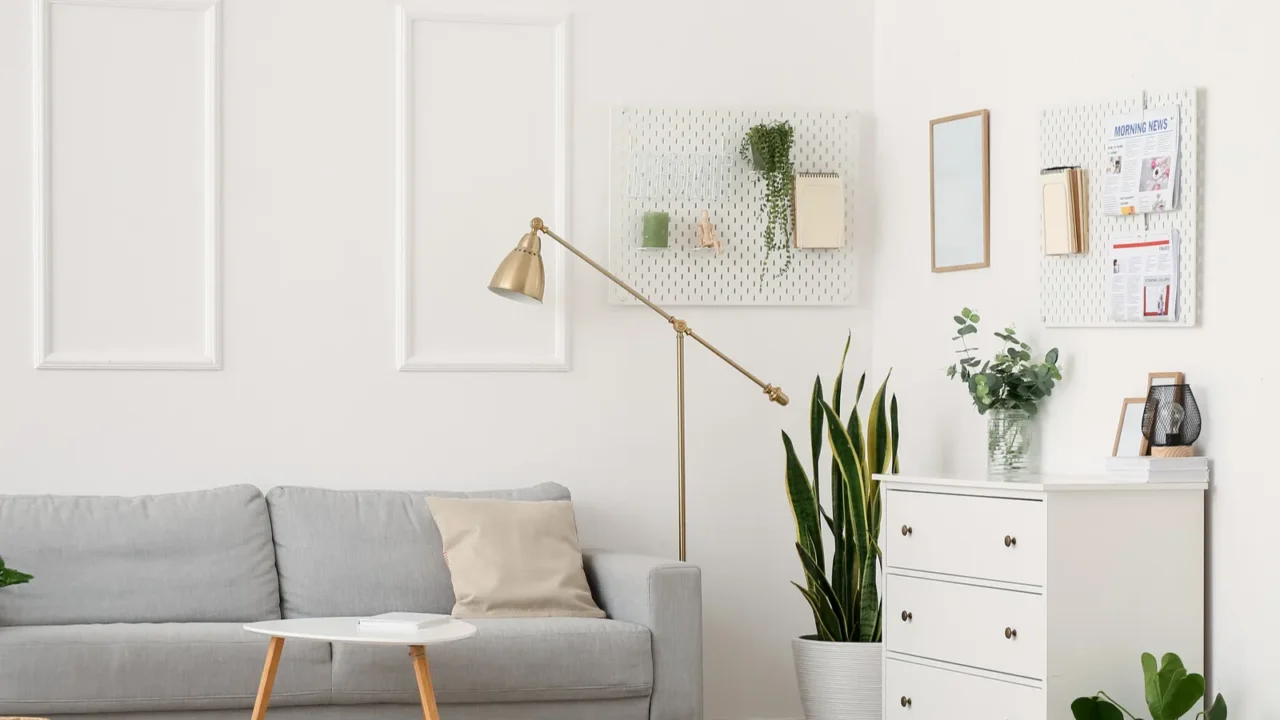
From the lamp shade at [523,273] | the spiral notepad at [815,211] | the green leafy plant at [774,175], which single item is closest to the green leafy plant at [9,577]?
the lamp shade at [523,273]

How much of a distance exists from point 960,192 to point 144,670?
256 centimetres

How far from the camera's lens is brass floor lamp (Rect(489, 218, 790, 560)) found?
4.04 metres

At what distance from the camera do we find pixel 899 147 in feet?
14.8

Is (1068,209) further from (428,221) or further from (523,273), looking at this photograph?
(428,221)

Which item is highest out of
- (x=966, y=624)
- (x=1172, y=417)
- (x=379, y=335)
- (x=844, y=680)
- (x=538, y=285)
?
(x=538, y=285)

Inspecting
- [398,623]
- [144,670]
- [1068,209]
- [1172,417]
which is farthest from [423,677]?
[1068,209]

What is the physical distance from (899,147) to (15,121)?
2.62 meters

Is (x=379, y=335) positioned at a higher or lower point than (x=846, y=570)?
higher

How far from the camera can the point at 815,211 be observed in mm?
4492

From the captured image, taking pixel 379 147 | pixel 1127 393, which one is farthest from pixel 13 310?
pixel 1127 393

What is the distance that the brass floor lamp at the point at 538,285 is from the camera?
4035mm

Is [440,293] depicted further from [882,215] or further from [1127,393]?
[1127,393]

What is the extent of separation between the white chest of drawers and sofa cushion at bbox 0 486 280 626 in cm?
182

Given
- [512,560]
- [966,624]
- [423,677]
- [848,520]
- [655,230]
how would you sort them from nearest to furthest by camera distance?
[423,677] → [966,624] → [512,560] → [848,520] → [655,230]
